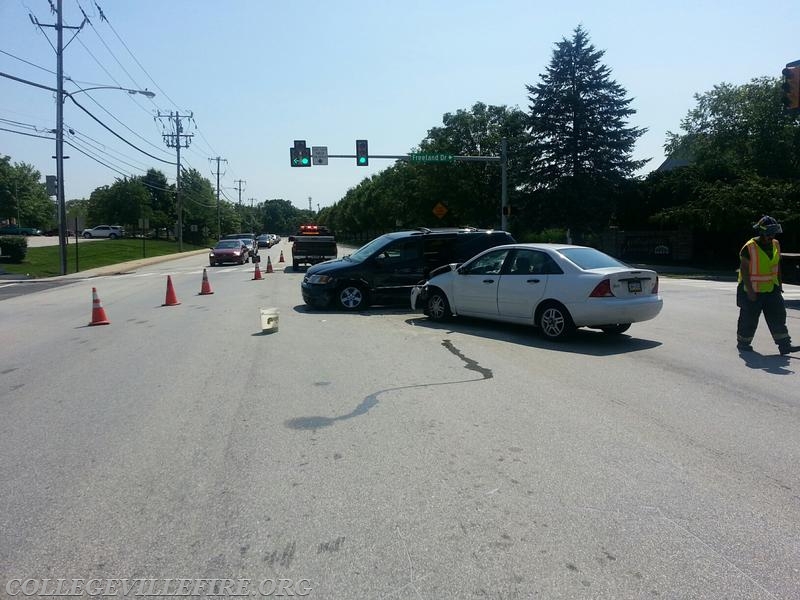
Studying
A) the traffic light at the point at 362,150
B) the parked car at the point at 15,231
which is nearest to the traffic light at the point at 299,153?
the traffic light at the point at 362,150

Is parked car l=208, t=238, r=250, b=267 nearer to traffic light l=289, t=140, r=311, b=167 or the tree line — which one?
traffic light l=289, t=140, r=311, b=167

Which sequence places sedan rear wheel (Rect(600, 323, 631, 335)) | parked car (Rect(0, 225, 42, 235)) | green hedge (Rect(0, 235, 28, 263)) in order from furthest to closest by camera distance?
parked car (Rect(0, 225, 42, 235)) < green hedge (Rect(0, 235, 28, 263)) < sedan rear wheel (Rect(600, 323, 631, 335))

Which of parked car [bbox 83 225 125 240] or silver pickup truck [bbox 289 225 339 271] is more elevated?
parked car [bbox 83 225 125 240]

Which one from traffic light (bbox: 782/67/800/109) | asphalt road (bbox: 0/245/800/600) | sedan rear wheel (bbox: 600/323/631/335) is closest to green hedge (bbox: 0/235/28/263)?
asphalt road (bbox: 0/245/800/600)

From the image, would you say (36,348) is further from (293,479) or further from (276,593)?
A: (276,593)

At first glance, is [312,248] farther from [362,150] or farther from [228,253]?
[228,253]

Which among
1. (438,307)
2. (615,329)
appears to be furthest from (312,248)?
(615,329)

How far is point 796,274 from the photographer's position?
15.4 m

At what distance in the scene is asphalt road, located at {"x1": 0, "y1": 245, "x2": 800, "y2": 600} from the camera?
10.7 feet

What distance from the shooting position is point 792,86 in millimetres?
15414

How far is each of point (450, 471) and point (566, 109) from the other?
132 ft

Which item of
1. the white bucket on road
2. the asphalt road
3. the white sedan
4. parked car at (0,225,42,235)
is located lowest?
the asphalt road

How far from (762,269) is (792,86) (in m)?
9.50

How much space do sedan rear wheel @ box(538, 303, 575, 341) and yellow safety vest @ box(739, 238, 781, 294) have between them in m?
2.49
